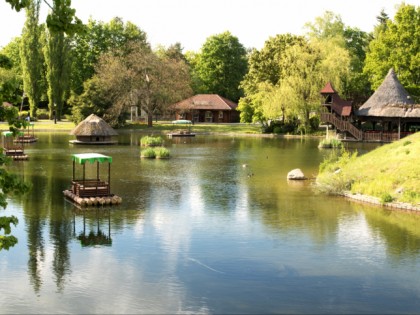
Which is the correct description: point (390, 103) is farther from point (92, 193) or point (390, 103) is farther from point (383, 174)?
point (92, 193)

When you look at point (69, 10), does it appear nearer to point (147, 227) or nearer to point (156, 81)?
point (147, 227)

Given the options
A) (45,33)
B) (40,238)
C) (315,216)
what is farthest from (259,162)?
(45,33)

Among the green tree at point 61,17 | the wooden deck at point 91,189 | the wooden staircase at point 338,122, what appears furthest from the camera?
the wooden staircase at point 338,122

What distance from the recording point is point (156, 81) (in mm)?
80562

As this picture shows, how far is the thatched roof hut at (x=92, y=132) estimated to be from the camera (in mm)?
58750

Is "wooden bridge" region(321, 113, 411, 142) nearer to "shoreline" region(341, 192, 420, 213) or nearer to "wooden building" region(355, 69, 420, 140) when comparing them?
"wooden building" region(355, 69, 420, 140)

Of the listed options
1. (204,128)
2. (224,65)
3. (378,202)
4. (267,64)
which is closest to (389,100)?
(267,64)

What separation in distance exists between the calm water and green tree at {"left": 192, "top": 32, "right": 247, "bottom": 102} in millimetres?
74496

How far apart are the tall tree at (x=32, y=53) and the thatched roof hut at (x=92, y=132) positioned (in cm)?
3153

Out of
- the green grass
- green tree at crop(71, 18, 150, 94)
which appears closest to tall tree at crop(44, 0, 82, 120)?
green tree at crop(71, 18, 150, 94)

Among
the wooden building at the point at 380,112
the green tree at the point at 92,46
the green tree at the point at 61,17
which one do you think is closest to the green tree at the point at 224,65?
the green tree at the point at 92,46

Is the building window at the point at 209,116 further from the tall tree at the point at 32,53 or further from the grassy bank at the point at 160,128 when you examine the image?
the tall tree at the point at 32,53

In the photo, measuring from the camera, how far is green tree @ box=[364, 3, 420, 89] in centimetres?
6812

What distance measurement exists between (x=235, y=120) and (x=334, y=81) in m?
31.6
